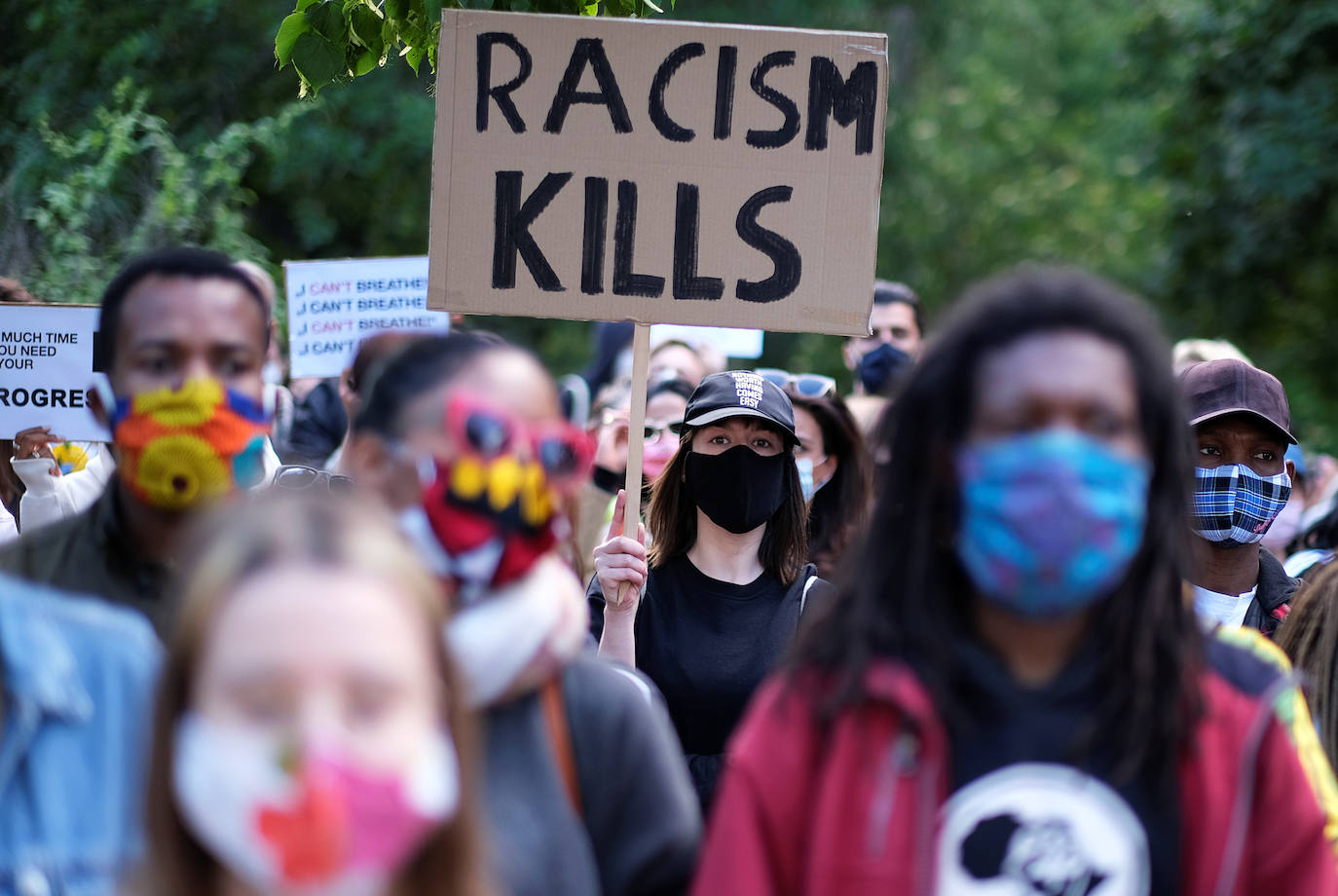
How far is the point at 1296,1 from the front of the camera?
15305 millimetres

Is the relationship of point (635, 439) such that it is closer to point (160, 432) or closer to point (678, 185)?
point (678, 185)

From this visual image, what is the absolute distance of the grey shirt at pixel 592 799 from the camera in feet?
7.26

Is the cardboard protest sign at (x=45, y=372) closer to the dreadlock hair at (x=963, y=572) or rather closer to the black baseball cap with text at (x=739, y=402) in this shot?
the black baseball cap with text at (x=739, y=402)

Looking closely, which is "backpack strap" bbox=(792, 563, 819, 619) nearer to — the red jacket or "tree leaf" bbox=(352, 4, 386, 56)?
"tree leaf" bbox=(352, 4, 386, 56)

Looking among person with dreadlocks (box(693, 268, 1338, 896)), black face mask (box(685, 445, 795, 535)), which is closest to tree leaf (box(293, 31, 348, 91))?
black face mask (box(685, 445, 795, 535))

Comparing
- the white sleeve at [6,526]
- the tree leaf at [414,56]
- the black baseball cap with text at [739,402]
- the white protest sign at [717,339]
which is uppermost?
the tree leaf at [414,56]

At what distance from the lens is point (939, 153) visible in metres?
22.4

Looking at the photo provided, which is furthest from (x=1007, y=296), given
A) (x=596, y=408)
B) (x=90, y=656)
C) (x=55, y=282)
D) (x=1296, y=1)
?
(x=1296, y=1)

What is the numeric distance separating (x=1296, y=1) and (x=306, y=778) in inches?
619

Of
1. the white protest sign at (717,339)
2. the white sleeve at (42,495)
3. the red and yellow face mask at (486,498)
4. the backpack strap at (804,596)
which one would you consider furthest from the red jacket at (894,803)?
the white protest sign at (717,339)

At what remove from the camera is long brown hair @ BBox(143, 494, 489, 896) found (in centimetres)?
193

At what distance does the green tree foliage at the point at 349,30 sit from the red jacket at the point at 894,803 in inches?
114

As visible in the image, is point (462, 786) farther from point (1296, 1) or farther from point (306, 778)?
point (1296, 1)

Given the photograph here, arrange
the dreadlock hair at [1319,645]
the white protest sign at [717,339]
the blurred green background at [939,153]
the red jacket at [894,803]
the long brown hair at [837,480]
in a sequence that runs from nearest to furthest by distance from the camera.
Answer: the red jacket at [894,803]
the dreadlock hair at [1319,645]
the long brown hair at [837,480]
the white protest sign at [717,339]
the blurred green background at [939,153]
